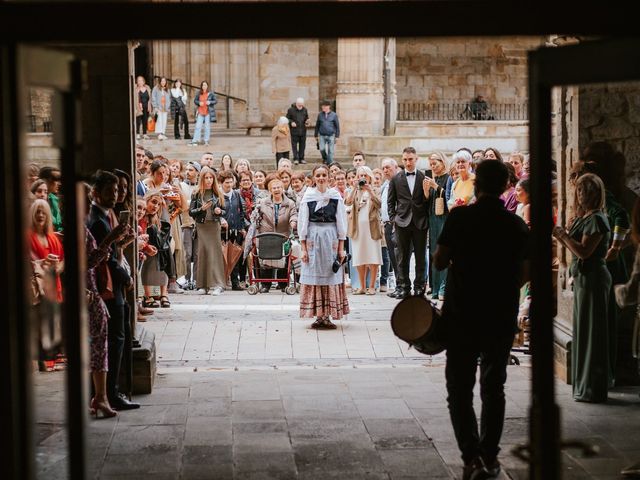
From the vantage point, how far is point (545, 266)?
4445 mm

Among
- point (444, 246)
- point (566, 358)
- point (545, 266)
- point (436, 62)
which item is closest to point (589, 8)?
point (545, 266)

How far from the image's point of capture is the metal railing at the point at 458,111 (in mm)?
35125

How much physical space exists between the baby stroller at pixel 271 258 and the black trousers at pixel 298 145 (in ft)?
35.6

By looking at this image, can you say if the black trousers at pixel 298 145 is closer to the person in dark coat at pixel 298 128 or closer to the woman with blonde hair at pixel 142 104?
the person in dark coat at pixel 298 128

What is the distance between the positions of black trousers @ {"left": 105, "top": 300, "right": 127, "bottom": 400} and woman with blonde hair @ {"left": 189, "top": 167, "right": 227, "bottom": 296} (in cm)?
640

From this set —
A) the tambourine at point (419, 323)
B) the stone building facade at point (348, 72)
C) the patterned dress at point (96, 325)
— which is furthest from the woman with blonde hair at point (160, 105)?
the tambourine at point (419, 323)

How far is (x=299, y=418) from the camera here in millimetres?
8039

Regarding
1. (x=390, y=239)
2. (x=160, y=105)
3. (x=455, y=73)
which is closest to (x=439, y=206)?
(x=390, y=239)

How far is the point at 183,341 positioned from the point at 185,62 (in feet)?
72.8

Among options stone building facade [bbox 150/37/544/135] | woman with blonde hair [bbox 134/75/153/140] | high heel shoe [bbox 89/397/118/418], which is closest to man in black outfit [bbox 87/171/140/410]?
high heel shoe [bbox 89/397/118/418]

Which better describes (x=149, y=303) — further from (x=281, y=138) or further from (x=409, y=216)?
(x=281, y=138)

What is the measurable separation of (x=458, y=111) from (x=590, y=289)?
28.0 meters

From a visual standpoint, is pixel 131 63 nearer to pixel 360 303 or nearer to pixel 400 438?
pixel 400 438

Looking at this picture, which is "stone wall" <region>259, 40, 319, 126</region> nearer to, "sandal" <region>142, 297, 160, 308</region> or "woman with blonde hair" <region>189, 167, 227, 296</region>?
"woman with blonde hair" <region>189, 167, 227, 296</region>
